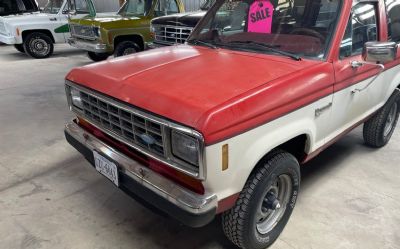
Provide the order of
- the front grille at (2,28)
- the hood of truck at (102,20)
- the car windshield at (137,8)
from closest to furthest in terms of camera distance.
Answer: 1. the hood of truck at (102,20)
2. the car windshield at (137,8)
3. the front grille at (2,28)

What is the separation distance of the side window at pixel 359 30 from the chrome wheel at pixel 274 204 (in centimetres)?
108

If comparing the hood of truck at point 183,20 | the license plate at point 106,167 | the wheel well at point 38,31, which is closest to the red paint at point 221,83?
the license plate at point 106,167

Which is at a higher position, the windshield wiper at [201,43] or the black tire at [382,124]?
A: the windshield wiper at [201,43]

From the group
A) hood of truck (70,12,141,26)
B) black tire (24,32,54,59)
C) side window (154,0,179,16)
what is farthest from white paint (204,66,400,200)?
black tire (24,32,54,59)

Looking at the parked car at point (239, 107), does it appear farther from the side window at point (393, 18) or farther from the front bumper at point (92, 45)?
the front bumper at point (92, 45)

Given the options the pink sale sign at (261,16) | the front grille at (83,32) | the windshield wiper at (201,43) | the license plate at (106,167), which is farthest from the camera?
the front grille at (83,32)

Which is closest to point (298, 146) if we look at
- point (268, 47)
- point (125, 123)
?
point (268, 47)

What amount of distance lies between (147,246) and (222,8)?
241cm

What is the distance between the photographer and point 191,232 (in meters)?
2.70

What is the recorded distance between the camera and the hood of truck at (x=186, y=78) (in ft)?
6.22

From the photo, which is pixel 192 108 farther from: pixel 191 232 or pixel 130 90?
pixel 191 232

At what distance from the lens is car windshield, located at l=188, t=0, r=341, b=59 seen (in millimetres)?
2622

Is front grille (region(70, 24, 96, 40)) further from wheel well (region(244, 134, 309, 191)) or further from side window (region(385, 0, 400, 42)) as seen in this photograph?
wheel well (region(244, 134, 309, 191))

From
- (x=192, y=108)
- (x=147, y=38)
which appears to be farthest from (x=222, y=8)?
(x=147, y=38)
